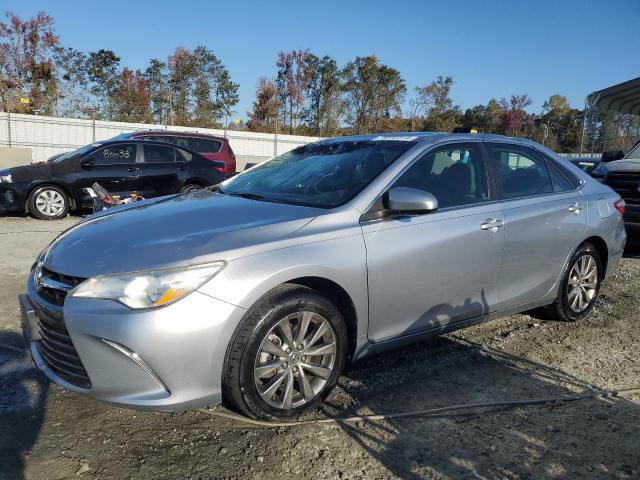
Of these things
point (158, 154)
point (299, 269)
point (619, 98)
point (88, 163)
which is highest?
point (619, 98)

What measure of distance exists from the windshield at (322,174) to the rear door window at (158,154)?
276 inches

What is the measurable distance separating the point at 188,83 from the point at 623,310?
40.5 meters

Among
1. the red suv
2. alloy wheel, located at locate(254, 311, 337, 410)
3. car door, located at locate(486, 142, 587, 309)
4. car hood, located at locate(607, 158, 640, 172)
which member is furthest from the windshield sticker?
the red suv

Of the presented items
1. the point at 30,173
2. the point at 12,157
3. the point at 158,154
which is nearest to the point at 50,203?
the point at 30,173

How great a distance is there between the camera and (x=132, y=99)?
39.3m

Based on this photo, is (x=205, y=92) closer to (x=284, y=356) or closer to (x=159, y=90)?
(x=159, y=90)

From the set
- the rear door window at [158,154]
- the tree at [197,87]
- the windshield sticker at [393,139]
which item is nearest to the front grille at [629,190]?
the windshield sticker at [393,139]

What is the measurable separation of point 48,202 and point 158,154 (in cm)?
223

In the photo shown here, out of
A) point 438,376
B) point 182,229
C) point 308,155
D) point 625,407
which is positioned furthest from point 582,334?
point 182,229

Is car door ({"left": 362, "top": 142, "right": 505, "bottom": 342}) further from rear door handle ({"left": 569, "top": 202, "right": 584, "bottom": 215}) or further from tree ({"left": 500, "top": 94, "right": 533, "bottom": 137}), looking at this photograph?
tree ({"left": 500, "top": 94, "right": 533, "bottom": 137})

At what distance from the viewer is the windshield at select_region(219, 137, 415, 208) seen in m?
3.36

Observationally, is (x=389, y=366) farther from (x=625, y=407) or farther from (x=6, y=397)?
(x=6, y=397)

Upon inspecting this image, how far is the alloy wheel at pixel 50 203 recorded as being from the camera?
9.73 m

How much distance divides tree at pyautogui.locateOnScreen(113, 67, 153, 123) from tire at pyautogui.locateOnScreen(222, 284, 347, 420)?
129 feet
